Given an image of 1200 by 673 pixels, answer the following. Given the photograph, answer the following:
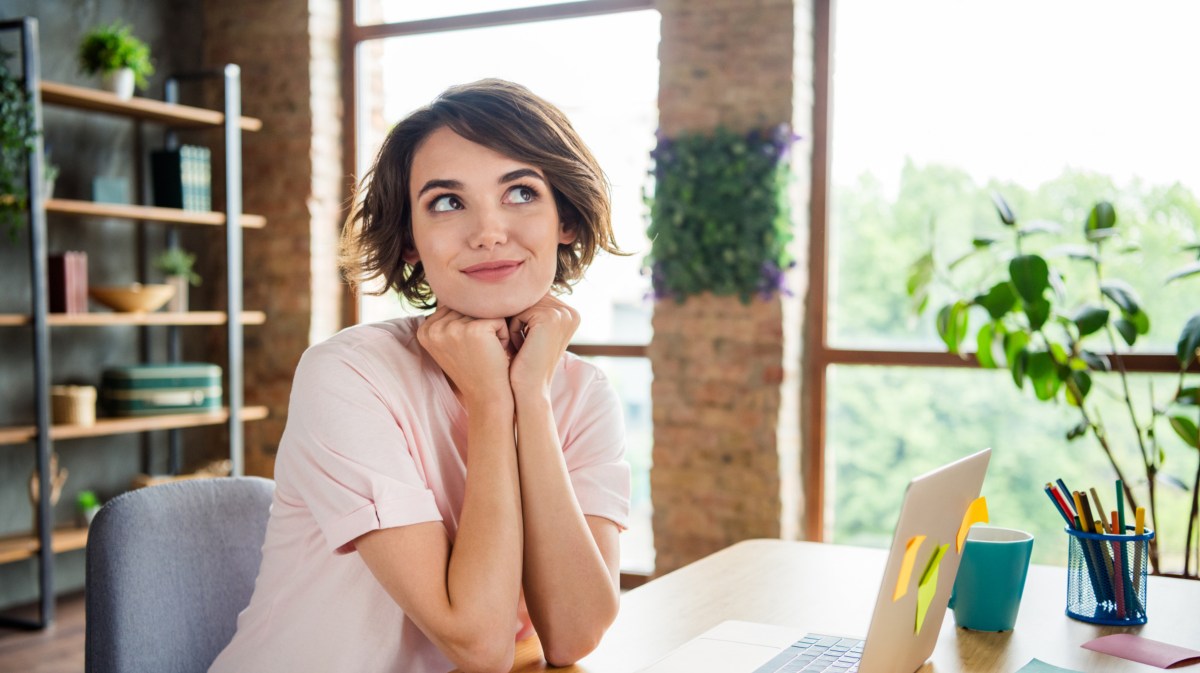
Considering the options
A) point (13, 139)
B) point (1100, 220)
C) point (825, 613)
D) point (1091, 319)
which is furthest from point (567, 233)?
point (13, 139)

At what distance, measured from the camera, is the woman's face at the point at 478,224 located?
145 centimetres

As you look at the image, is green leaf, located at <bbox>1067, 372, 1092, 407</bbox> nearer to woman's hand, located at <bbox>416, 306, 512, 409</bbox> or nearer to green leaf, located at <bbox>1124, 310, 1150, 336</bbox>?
green leaf, located at <bbox>1124, 310, 1150, 336</bbox>

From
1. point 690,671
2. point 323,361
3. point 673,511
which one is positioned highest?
point 323,361

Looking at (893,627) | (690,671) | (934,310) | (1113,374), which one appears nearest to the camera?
(893,627)

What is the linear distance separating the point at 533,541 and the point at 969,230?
9.34 feet

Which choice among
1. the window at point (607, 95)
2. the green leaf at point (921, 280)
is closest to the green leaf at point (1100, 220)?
the green leaf at point (921, 280)

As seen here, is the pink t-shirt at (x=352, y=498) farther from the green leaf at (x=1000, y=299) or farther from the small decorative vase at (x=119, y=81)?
the small decorative vase at (x=119, y=81)

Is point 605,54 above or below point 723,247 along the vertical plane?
above

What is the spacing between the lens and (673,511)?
13.3ft

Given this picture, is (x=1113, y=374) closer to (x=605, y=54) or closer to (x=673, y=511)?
(x=673, y=511)

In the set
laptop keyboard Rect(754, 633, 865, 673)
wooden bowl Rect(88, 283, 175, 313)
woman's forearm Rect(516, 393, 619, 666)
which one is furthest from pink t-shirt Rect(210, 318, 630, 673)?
wooden bowl Rect(88, 283, 175, 313)

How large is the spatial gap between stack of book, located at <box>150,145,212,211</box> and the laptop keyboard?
3761mm

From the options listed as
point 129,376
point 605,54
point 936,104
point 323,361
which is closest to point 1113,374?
point 936,104

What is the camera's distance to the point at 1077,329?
332 cm
